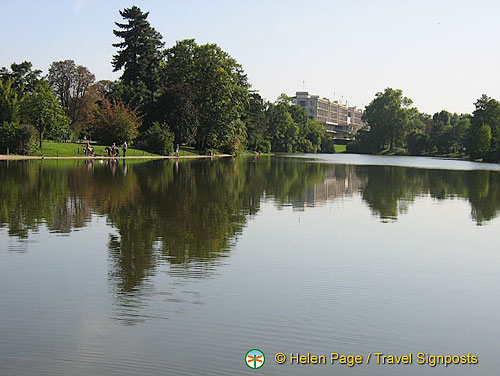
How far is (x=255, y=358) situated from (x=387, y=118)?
145847 mm

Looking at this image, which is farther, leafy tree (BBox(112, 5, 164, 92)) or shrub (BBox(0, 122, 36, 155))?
leafy tree (BBox(112, 5, 164, 92))

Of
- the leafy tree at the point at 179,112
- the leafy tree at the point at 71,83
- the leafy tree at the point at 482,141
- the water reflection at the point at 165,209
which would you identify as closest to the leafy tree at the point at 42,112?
the leafy tree at the point at 179,112

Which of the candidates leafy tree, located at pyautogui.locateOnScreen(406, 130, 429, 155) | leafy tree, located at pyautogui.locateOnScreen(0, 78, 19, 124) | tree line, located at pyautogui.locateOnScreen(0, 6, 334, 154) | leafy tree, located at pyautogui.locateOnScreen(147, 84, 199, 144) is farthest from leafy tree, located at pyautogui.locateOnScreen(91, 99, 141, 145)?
leafy tree, located at pyautogui.locateOnScreen(406, 130, 429, 155)

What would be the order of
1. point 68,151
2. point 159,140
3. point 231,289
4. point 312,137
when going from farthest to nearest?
point 312,137, point 159,140, point 68,151, point 231,289

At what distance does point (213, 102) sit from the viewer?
71.9 meters

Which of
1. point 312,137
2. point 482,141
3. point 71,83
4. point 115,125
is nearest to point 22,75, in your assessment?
point 115,125

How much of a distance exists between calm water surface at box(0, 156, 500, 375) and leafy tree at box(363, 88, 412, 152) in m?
134

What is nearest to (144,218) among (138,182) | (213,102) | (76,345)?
(76,345)

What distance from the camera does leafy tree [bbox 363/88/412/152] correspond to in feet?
475

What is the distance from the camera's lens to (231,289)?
7.57 metres

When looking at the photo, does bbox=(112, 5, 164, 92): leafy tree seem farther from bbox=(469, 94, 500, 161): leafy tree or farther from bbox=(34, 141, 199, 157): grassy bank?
bbox=(469, 94, 500, 161): leafy tree

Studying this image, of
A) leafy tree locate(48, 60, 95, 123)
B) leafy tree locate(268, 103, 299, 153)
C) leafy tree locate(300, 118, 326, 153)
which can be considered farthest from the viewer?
leafy tree locate(300, 118, 326, 153)

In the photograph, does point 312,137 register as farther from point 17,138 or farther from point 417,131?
point 17,138

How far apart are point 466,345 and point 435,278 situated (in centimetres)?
296
